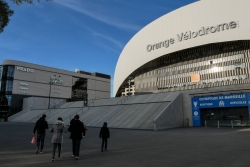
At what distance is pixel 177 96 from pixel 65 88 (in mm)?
52698

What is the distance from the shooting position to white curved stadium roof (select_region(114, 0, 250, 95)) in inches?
1508

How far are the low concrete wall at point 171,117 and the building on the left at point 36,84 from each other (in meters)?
24.9

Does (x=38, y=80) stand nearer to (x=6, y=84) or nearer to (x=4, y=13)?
(x=6, y=84)

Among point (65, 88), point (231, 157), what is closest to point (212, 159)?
point (231, 157)

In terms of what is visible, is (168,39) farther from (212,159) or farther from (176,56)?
(212,159)

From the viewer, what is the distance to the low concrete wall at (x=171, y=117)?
20.5 metres

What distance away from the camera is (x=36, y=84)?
61469 mm

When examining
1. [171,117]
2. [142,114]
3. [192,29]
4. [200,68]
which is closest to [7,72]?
[142,114]

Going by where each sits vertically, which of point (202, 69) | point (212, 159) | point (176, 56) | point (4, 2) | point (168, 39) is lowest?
point (212, 159)

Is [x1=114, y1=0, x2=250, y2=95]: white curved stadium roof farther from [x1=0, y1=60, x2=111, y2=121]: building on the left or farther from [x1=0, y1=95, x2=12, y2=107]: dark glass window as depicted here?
[x1=0, y1=95, x2=12, y2=107]: dark glass window

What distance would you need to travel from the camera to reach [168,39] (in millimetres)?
47625

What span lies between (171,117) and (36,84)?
5157 centimetres

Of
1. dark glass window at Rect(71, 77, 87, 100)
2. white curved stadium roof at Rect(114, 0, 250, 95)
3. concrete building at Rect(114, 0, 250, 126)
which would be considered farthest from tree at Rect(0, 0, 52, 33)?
dark glass window at Rect(71, 77, 87, 100)

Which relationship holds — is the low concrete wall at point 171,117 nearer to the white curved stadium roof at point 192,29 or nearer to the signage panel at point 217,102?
the signage panel at point 217,102
